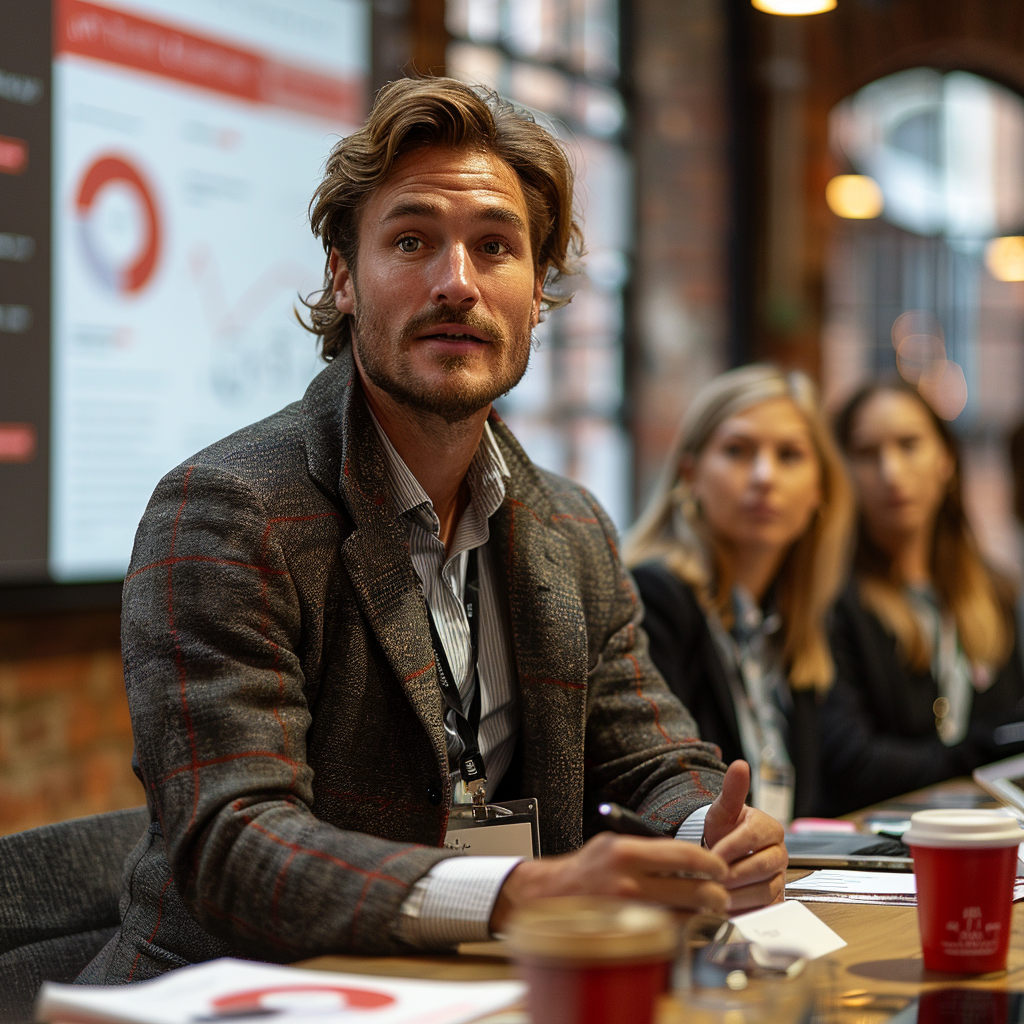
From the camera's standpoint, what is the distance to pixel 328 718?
1473 mm

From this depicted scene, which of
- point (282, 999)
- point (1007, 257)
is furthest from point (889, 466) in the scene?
point (1007, 257)

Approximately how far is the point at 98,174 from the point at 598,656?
200 cm

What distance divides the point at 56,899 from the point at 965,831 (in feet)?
3.39

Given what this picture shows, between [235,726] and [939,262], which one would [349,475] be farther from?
[939,262]

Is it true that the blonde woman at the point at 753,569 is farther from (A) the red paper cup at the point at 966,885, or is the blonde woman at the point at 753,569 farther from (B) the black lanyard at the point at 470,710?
(A) the red paper cup at the point at 966,885

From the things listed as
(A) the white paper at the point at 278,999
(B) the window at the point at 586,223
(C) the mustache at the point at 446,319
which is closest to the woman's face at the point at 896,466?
(B) the window at the point at 586,223

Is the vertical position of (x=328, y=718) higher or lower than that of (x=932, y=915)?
higher

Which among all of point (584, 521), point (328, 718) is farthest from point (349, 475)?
point (584, 521)

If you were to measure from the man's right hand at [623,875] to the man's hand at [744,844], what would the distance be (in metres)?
0.16

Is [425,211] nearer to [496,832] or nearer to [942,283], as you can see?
[496,832]

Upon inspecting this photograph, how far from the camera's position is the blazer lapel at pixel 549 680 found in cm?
165

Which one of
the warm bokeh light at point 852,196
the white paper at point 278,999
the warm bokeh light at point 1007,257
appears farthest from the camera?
the warm bokeh light at point 1007,257

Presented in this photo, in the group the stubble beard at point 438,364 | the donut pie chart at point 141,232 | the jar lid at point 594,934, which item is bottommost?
the jar lid at point 594,934

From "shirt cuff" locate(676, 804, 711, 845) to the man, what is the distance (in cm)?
2
